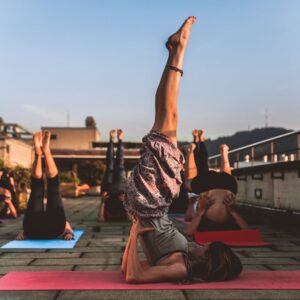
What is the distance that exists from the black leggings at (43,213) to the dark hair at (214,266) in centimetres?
274

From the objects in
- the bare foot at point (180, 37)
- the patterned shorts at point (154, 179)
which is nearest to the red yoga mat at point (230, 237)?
the patterned shorts at point (154, 179)

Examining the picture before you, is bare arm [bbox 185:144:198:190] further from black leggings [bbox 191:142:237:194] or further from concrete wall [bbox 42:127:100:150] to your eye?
concrete wall [bbox 42:127:100:150]

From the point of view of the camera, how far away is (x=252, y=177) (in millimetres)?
9555

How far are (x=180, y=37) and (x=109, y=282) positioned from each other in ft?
6.34

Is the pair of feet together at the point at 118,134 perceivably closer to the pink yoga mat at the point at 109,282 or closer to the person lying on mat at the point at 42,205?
the person lying on mat at the point at 42,205

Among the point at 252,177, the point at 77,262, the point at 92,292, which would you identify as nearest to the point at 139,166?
the point at 92,292

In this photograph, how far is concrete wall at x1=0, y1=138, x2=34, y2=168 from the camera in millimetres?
17344

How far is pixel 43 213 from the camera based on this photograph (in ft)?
17.8

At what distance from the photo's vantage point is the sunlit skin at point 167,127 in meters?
3.03

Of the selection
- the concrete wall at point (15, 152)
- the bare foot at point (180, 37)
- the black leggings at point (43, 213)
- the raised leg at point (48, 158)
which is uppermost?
the concrete wall at point (15, 152)

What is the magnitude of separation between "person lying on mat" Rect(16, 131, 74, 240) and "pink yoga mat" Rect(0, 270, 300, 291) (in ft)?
6.58

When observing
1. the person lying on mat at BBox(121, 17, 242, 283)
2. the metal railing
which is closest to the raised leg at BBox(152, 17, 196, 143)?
the person lying on mat at BBox(121, 17, 242, 283)

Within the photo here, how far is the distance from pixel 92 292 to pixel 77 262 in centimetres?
126

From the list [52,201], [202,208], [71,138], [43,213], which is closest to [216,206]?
[202,208]
